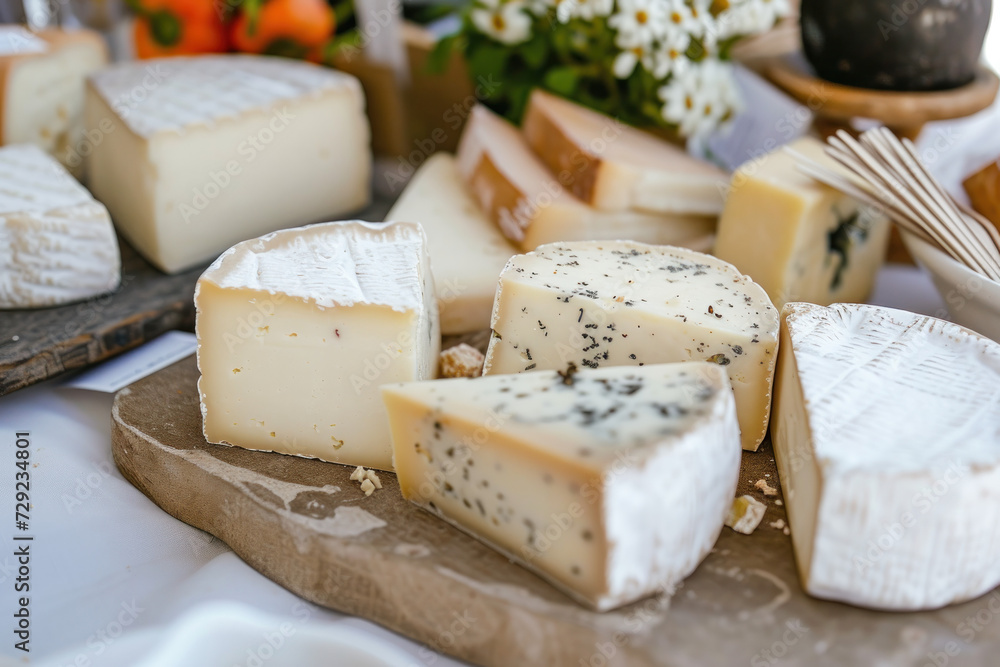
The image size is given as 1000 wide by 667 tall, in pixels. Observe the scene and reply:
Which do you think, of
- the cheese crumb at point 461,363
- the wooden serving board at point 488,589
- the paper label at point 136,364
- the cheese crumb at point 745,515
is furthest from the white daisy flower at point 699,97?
the paper label at point 136,364

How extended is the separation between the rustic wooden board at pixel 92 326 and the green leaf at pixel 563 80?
0.99m

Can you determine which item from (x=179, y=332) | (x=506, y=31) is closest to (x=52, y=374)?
(x=179, y=332)

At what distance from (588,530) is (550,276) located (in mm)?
535

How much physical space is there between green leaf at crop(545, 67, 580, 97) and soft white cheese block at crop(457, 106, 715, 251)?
0.54ft

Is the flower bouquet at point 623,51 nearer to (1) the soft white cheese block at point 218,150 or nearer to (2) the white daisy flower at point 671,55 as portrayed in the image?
(2) the white daisy flower at point 671,55

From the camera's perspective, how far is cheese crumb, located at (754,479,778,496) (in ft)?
4.27

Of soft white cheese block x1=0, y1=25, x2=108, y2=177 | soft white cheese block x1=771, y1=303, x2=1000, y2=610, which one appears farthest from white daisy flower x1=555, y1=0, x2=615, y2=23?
soft white cheese block x1=0, y1=25, x2=108, y2=177

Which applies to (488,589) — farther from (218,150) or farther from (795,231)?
(218,150)

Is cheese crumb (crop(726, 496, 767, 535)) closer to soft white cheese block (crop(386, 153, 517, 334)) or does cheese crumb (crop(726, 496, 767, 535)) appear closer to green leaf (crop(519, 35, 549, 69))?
soft white cheese block (crop(386, 153, 517, 334))

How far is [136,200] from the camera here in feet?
6.56

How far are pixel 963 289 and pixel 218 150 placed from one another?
1626mm

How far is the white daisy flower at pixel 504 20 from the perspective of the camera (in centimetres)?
201

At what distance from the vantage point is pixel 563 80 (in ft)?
6.79

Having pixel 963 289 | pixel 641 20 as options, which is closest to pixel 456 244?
pixel 641 20
